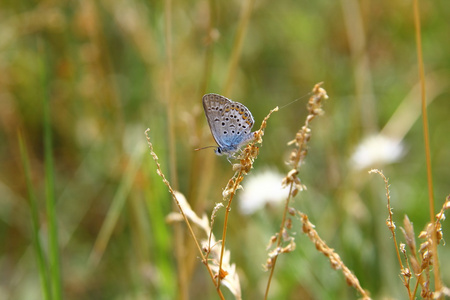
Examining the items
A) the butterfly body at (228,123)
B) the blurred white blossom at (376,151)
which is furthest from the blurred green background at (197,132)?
the butterfly body at (228,123)

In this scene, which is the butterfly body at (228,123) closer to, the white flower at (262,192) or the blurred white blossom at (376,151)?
the white flower at (262,192)

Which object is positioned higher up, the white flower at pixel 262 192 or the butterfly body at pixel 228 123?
the white flower at pixel 262 192

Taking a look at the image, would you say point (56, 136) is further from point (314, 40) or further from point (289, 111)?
point (314, 40)

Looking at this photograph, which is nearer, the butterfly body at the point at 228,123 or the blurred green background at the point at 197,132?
the butterfly body at the point at 228,123

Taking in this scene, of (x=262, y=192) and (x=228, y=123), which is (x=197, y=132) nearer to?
(x=228, y=123)

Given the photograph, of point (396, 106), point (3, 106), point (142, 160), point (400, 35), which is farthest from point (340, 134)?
point (3, 106)

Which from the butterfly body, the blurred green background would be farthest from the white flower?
the butterfly body

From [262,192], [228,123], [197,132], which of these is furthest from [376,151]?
[228,123]
